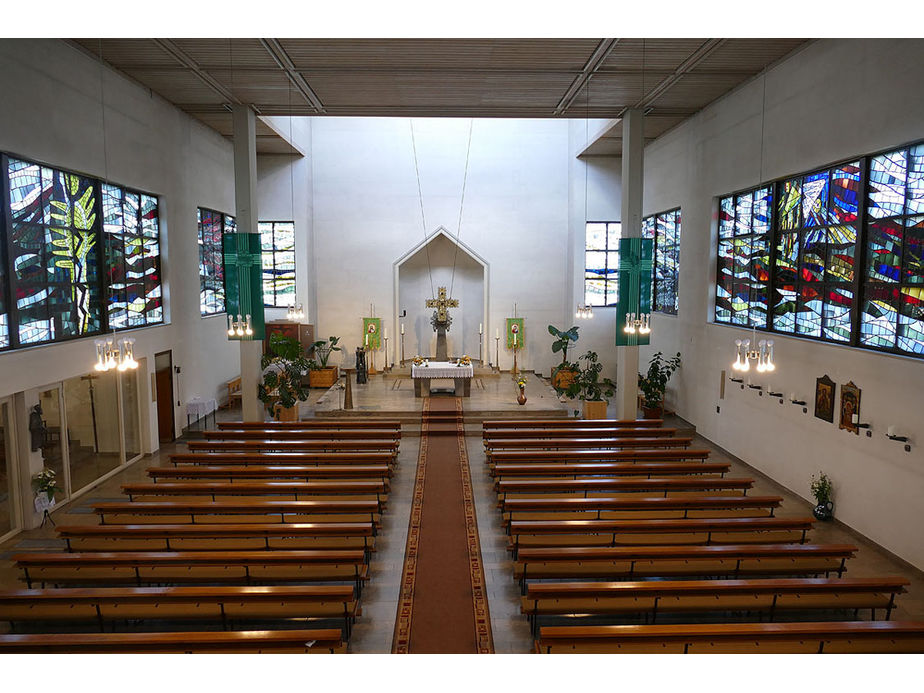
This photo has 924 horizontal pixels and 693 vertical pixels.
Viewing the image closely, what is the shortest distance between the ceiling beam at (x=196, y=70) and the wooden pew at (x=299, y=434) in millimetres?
6167

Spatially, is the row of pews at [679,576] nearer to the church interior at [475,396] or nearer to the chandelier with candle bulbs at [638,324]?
the church interior at [475,396]

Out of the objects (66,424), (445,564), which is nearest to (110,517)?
(66,424)

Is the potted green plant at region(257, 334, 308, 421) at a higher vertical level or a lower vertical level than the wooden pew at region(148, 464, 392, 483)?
higher

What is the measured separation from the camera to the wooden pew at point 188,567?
20.8 feet

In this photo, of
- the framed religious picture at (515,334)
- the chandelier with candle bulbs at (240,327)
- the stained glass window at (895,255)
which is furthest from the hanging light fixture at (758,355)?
the framed religious picture at (515,334)

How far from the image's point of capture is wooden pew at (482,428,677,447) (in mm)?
11320

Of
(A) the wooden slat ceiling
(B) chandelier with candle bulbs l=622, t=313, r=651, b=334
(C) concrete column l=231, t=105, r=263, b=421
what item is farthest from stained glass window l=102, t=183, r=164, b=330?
(B) chandelier with candle bulbs l=622, t=313, r=651, b=334

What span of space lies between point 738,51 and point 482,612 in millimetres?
9229

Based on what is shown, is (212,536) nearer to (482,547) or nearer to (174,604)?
(174,604)

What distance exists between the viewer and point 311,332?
19.4 m

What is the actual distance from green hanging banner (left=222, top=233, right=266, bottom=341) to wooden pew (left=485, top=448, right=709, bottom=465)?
5.67 metres

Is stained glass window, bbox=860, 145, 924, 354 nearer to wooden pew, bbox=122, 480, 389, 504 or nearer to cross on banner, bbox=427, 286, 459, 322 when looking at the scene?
wooden pew, bbox=122, 480, 389, 504

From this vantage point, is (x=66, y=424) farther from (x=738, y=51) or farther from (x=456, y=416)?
(x=738, y=51)

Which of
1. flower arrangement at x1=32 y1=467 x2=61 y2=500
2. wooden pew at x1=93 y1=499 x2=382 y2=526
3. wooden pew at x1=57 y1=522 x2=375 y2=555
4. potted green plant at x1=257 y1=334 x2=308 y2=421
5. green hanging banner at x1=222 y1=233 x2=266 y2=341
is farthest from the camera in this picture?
potted green plant at x1=257 y1=334 x2=308 y2=421
